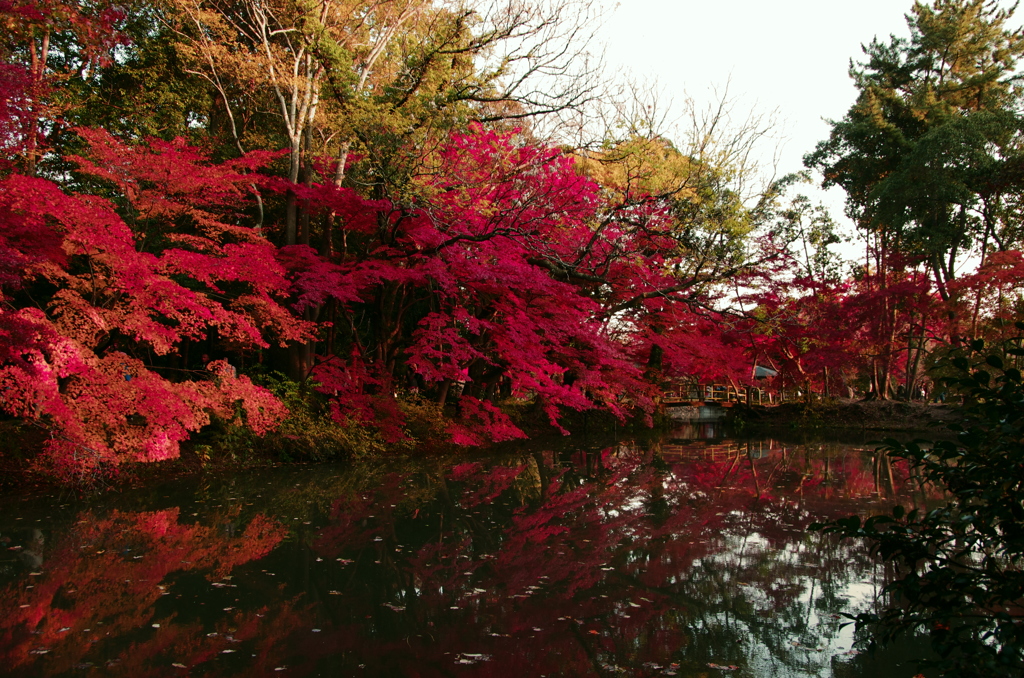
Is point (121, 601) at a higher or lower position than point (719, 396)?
lower

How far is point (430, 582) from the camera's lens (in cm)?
464

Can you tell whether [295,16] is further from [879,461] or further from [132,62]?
[879,461]

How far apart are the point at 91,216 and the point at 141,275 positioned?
74 centimetres

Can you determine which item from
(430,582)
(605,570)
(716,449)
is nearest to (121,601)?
(430,582)

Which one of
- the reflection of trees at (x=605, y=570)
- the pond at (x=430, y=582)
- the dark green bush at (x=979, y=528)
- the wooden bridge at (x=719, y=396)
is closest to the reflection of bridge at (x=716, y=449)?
the reflection of trees at (x=605, y=570)

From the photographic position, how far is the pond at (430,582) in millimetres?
3406

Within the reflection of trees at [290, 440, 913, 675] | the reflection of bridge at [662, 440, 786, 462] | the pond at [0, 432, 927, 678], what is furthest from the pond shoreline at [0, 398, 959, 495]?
the reflection of trees at [290, 440, 913, 675]

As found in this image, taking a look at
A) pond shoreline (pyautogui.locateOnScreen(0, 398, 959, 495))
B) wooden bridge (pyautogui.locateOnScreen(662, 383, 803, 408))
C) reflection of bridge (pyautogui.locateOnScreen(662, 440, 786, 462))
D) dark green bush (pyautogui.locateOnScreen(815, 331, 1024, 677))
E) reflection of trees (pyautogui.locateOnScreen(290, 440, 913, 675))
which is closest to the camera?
dark green bush (pyautogui.locateOnScreen(815, 331, 1024, 677))

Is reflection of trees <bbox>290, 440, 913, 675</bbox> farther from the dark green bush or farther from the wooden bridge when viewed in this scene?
the wooden bridge

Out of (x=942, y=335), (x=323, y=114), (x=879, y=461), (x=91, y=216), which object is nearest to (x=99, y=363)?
(x=91, y=216)

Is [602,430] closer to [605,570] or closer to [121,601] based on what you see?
[605,570]

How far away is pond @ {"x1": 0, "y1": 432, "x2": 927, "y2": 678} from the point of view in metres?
3.41

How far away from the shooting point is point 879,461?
1190 cm

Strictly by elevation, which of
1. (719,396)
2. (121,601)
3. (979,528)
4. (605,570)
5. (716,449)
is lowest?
(121,601)
